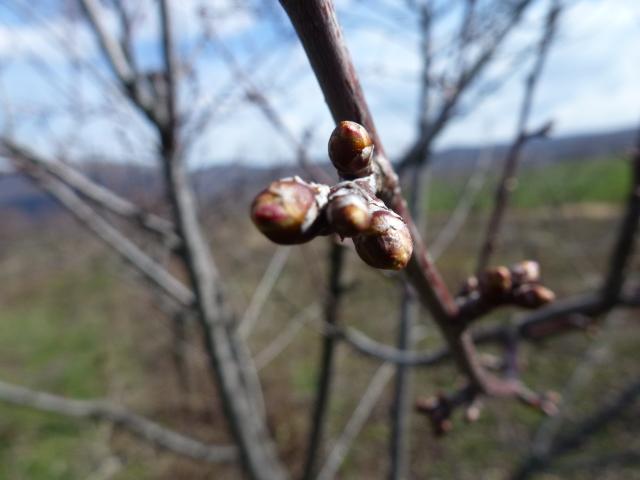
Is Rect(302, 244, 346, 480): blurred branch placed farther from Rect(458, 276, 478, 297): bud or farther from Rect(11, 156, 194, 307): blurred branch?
Rect(458, 276, 478, 297): bud

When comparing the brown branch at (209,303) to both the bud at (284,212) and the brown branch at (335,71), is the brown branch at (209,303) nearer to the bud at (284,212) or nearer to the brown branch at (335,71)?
the brown branch at (335,71)

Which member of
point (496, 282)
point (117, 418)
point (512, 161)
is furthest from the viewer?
point (117, 418)

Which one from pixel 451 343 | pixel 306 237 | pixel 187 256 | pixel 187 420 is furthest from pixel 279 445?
pixel 306 237

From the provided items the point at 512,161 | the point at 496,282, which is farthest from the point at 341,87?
the point at 512,161

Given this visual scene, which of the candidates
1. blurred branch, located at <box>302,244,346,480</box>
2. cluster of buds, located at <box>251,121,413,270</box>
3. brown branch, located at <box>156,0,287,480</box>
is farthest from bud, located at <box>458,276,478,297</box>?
brown branch, located at <box>156,0,287,480</box>

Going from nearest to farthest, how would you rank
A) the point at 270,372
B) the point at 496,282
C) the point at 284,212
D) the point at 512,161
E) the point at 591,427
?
the point at 284,212, the point at 496,282, the point at 512,161, the point at 591,427, the point at 270,372

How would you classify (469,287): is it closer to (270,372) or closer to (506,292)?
(506,292)
